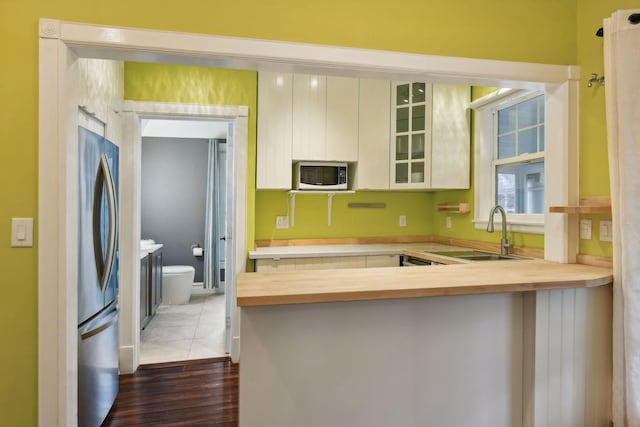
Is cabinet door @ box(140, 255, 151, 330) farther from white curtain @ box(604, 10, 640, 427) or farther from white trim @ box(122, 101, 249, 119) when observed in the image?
white curtain @ box(604, 10, 640, 427)

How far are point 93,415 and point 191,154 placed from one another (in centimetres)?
428

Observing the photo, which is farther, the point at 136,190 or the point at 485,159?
the point at 485,159

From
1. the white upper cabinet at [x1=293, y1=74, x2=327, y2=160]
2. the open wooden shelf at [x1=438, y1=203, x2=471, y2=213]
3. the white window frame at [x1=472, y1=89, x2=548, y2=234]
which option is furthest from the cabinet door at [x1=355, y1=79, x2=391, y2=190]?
the white window frame at [x1=472, y1=89, x2=548, y2=234]

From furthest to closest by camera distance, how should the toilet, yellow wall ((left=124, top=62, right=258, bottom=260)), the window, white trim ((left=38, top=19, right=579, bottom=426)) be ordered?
the toilet → yellow wall ((left=124, top=62, right=258, bottom=260)) → the window → white trim ((left=38, top=19, right=579, bottom=426))

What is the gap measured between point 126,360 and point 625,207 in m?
3.44

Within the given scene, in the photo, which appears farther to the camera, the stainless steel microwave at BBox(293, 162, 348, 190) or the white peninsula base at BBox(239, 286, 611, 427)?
the stainless steel microwave at BBox(293, 162, 348, 190)


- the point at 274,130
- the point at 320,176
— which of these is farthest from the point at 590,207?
the point at 274,130

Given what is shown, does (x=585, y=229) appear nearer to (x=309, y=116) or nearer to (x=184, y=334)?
(x=309, y=116)

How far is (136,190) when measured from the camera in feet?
9.98

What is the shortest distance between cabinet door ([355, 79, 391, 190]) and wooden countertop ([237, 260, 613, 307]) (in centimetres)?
167

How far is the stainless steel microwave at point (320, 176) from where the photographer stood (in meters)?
3.43

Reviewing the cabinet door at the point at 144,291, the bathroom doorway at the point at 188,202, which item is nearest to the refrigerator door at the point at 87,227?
the cabinet door at the point at 144,291

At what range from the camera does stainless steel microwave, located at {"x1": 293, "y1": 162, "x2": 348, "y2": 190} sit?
3426 mm

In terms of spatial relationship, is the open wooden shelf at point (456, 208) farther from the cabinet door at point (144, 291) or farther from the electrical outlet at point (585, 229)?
the cabinet door at point (144, 291)
